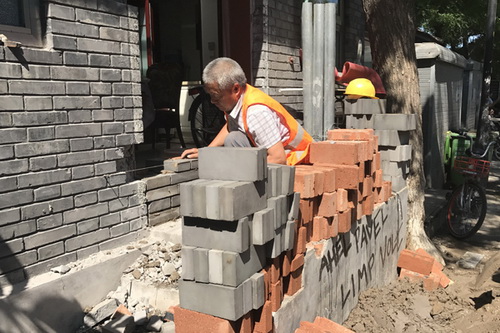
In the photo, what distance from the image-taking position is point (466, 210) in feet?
23.4

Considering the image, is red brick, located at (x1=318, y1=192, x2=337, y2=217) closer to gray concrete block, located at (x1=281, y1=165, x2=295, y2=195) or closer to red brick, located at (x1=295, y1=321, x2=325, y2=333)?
gray concrete block, located at (x1=281, y1=165, x2=295, y2=195)

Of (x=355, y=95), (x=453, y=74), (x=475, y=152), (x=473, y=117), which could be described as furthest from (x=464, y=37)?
(x=355, y=95)

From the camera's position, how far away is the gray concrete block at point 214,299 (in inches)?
93.7

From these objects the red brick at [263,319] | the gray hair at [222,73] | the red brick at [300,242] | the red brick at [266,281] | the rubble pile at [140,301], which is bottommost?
the rubble pile at [140,301]

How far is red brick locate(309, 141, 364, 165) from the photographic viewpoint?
367cm

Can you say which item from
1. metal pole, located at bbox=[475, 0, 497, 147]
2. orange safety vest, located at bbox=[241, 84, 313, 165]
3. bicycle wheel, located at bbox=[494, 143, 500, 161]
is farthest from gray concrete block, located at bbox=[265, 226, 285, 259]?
bicycle wheel, located at bbox=[494, 143, 500, 161]

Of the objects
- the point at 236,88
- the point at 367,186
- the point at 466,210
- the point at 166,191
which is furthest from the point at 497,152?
the point at 236,88

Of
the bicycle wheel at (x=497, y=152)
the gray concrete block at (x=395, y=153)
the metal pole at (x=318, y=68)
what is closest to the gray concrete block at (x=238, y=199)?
the metal pole at (x=318, y=68)

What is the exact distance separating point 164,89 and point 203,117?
0.73m

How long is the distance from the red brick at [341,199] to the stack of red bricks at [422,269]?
78.6 inches

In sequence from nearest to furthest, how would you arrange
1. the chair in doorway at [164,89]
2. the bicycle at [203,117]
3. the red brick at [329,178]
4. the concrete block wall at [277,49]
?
the red brick at [329,178], the chair in doorway at [164,89], the bicycle at [203,117], the concrete block wall at [277,49]

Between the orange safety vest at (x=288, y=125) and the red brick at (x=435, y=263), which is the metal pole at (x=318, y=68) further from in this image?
the red brick at (x=435, y=263)

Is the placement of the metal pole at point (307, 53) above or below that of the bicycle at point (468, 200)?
above

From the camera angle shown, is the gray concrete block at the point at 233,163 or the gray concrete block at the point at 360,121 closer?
the gray concrete block at the point at 233,163
